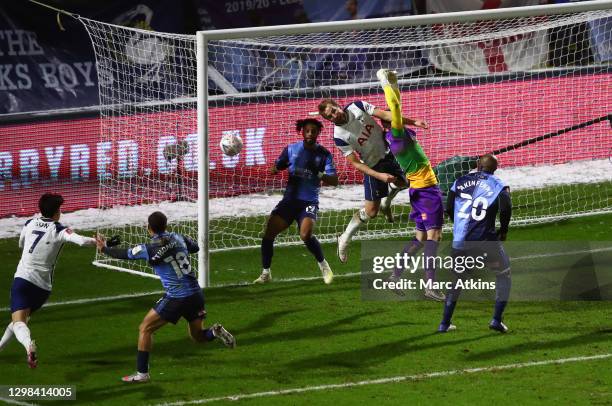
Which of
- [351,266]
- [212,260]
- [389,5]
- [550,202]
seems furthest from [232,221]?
[389,5]

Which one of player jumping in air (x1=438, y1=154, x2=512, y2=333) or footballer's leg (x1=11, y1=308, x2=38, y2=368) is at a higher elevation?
player jumping in air (x1=438, y1=154, x2=512, y2=333)

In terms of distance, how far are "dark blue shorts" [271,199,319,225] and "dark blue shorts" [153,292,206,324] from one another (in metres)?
3.65

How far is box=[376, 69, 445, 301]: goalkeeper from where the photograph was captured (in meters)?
13.0

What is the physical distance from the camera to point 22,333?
1079 cm

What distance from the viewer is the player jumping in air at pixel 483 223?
37.9 feet

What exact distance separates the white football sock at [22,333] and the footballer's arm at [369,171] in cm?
407

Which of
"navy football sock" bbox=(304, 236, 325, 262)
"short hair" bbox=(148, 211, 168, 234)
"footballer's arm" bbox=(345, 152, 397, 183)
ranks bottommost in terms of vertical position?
"navy football sock" bbox=(304, 236, 325, 262)

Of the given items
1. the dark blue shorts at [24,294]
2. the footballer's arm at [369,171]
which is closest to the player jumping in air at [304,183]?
the footballer's arm at [369,171]

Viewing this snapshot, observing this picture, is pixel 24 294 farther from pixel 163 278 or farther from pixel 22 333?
pixel 163 278

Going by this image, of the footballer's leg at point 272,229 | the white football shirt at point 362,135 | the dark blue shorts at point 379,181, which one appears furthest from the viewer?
the footballer's leg at point 272,229

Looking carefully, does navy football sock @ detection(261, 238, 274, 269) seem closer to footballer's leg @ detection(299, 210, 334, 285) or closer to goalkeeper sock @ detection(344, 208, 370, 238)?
footballer's leg @ detection(299, 210, 334, 285)

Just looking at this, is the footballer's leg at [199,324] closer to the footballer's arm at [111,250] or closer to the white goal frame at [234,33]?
the footballer's arm at [111,250]

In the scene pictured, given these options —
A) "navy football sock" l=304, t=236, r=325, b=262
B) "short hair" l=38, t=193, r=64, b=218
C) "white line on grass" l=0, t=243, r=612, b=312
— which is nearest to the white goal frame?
"white line on grass" l=0, t=243, r=612, b=312

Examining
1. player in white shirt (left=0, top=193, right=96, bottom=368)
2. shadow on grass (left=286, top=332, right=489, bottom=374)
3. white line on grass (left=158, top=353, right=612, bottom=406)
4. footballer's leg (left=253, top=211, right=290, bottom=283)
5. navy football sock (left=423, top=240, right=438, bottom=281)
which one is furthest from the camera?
footballer's leg (left=253, top=211, right=290, bottom=283)
